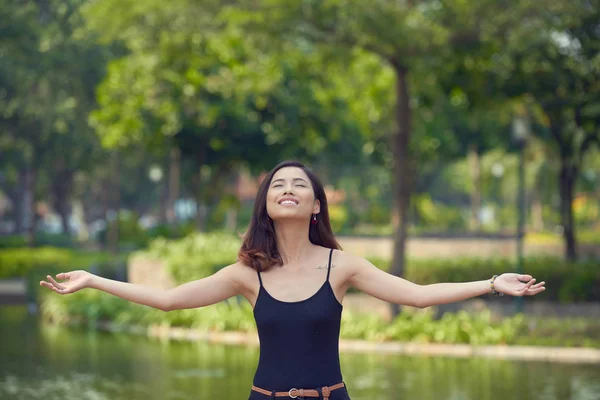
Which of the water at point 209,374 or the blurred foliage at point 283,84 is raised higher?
the blurred foliage at point 283,84

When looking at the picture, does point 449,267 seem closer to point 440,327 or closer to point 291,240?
point 440,327

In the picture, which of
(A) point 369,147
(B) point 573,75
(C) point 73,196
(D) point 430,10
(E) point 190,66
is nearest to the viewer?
(D) point 430,10

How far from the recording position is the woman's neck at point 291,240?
18.6 ft

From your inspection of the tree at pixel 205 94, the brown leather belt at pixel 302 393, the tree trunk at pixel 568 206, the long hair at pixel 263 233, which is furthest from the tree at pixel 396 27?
the brown leather belt at pixel 302 393

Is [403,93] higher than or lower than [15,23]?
lower

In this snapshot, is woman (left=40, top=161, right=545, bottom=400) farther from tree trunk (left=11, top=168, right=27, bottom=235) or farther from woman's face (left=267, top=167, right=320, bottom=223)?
tree trunk (left=11, top=168, right=27, bottom=235)

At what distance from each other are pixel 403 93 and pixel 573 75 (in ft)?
12.4

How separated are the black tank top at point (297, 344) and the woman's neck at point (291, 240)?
28cm

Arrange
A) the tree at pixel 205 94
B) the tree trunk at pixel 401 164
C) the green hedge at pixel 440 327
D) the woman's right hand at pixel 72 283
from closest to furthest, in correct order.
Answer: the woman's right hand at pixel 72 283, the green hedge at pixel 440 327, the tree at pixel 205 94, the tree trunk at pixel 401 164

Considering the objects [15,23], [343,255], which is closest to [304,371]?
[343,255]

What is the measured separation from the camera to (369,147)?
4800cm

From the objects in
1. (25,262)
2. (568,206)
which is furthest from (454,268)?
(25,262)

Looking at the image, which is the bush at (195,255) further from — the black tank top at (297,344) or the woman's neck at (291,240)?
the black tank top at (297,344)

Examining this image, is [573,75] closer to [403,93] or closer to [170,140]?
[403,93]
